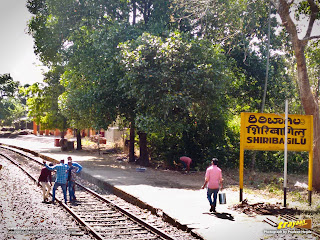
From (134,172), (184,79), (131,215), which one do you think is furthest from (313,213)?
(134,172)

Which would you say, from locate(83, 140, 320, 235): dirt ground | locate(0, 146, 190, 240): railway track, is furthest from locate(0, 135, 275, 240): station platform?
locate(0, 146, 190, 240): railway track

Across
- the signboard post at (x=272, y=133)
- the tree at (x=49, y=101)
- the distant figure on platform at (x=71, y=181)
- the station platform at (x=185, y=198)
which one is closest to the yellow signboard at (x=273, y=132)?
the signboard post at (x=272, y=133)

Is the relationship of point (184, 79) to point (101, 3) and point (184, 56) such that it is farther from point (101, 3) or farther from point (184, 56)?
point (101, 3)

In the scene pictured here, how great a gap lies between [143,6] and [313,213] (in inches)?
862

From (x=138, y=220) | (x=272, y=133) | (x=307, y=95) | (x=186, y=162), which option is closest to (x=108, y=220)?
(x=138, y=220)

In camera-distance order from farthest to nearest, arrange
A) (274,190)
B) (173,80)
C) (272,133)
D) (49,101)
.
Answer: (49,101) → (173,80) → (274,190) → (272,133)

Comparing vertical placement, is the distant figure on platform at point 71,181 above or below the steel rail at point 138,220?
above

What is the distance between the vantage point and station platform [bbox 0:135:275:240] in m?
9.94

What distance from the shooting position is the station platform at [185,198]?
994 cm

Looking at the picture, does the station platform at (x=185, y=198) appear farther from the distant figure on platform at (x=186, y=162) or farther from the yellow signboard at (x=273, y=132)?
the yellow signboard at (x=273, y=132)

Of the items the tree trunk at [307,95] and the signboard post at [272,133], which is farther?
the tree trunk at [307,95]

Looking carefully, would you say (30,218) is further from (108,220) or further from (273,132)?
(273,132)

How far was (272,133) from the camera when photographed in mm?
13586

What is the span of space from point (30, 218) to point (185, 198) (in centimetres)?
559
